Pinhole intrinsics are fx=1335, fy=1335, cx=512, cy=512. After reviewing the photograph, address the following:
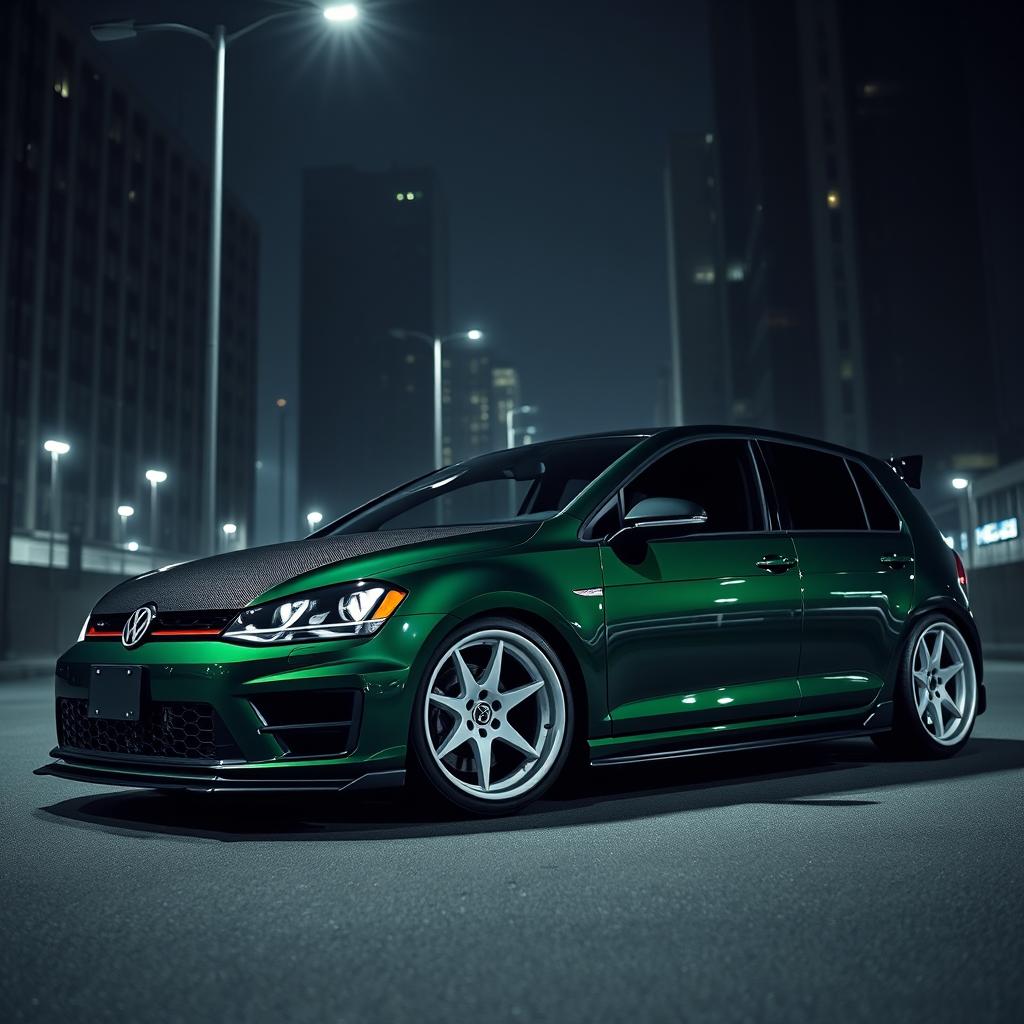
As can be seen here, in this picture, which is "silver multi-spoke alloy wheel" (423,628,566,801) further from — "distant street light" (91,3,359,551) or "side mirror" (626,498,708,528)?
"distant street light" (91,3,359,551)

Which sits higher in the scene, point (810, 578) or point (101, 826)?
point (810, 578)

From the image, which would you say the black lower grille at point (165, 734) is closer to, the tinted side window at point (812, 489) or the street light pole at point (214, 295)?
the tinted side window at point (812, 489)

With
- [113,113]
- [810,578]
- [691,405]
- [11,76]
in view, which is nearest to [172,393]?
[113,113]

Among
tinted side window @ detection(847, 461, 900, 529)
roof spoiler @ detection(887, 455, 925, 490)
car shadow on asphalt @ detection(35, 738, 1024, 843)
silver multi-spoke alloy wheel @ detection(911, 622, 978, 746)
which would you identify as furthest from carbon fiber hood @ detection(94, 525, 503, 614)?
roof spoiler @ detection(887, 455, 925, 490)

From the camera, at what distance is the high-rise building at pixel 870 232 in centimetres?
8725

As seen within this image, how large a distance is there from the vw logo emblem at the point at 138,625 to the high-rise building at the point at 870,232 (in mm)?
80848

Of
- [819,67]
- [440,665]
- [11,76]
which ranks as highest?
[819,67]

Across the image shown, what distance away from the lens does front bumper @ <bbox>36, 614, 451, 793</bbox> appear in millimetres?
4793

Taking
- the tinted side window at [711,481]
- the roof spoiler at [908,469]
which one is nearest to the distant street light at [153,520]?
the roof spoiler at [908,469]

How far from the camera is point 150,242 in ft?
255

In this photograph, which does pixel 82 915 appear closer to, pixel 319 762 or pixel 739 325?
pixel 319 762

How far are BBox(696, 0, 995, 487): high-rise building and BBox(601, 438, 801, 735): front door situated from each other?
3109 inches

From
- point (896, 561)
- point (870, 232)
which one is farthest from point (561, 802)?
point (870, 232)

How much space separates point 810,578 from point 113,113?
74277mm
